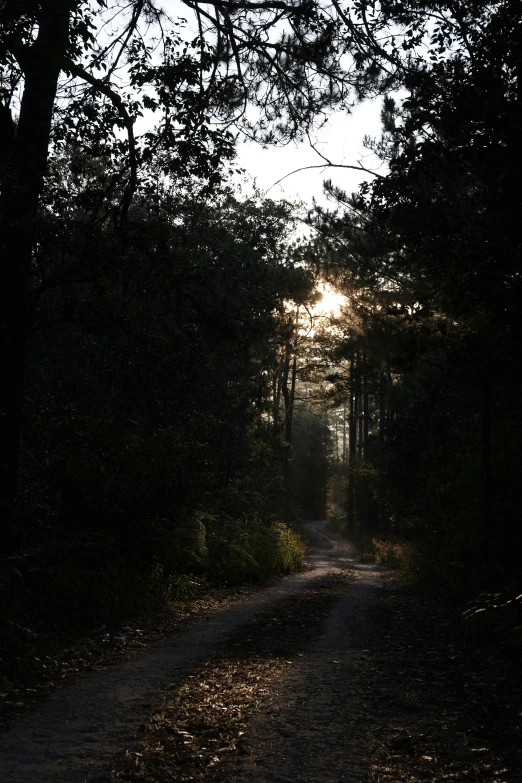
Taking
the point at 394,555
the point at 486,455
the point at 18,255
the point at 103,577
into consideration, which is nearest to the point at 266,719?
the point at 103,577

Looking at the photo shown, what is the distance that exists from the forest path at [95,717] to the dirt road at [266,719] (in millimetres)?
12

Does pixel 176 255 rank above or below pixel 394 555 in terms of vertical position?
above

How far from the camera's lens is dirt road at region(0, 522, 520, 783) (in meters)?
4.05

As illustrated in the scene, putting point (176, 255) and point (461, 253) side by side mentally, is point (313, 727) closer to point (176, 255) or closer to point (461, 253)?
point (461, 253)

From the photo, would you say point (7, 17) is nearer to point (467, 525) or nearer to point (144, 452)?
point (144, 452)

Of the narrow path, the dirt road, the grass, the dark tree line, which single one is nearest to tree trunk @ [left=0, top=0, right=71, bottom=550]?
the dark tree line

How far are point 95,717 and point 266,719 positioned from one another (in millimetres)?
1307

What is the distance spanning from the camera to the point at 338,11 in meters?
8.93

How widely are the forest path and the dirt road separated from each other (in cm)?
1

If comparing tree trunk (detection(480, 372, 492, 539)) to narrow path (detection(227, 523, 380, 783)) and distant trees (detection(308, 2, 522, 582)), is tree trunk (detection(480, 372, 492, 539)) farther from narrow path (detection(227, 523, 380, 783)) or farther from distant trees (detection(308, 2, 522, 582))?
narrow path (detection(227, 523, 380, 783))

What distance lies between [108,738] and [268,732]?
3.72 feet

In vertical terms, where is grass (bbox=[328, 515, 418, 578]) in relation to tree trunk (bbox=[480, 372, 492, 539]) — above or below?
below

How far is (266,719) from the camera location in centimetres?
497

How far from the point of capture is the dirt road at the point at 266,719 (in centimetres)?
405
